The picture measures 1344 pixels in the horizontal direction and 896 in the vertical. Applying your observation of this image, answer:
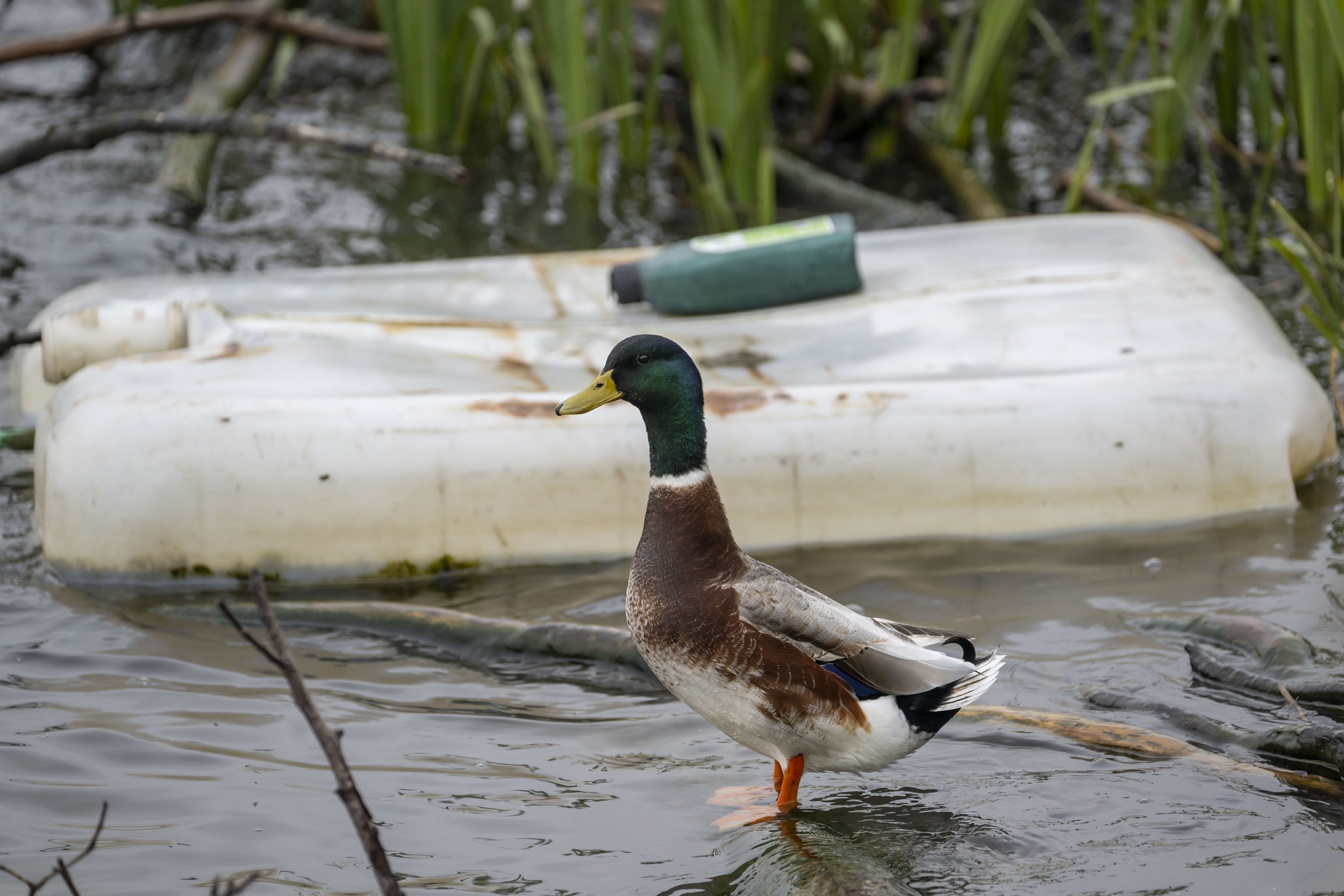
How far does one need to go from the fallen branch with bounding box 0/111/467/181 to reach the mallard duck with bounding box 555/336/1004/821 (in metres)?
1.80

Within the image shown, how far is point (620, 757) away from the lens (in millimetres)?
2699

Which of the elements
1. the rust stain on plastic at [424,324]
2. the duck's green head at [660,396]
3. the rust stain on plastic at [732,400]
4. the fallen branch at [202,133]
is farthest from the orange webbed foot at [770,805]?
the fallen branch at [202,133]

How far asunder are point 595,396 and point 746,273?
5.59 feet

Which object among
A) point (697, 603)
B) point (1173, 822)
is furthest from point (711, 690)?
point (1173, 822)

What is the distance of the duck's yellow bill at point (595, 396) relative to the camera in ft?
7.89

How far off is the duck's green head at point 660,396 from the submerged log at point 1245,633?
1312 millimetres

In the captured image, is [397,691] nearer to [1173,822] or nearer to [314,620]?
[314,620]

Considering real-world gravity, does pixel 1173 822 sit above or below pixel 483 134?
below

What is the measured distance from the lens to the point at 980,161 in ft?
21.8

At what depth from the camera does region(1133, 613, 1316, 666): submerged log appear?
279 cm

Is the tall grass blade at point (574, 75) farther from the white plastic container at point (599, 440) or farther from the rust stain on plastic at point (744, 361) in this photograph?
the rust stain on plastic at point (744, 361)

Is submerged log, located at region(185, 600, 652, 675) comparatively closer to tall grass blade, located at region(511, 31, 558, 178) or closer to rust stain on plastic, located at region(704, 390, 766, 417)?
rust stain on plastic, located at region(704, 390, 766, 417)

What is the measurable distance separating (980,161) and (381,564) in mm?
4284

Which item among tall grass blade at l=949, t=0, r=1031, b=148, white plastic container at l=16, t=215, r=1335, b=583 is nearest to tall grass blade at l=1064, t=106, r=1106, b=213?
tall grass blade at l=949, t=0, r=1031, b=148
